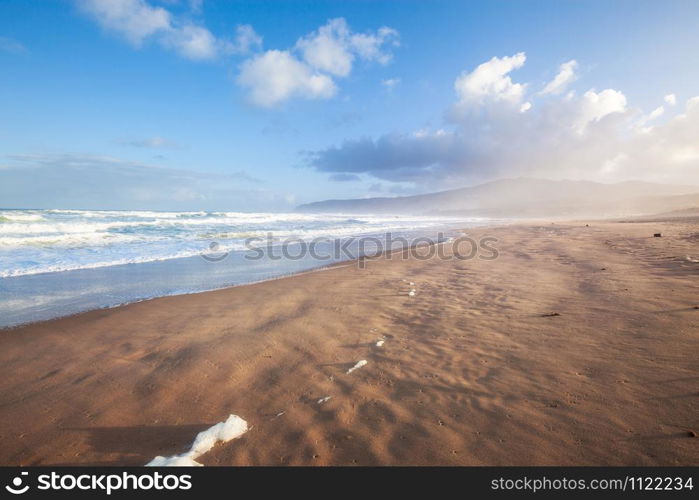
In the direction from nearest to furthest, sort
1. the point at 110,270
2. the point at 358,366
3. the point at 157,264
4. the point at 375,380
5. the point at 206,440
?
1. the point at 206,440
2. the point at 375,380
3. the point at 358,366
4. the point at 110,270
5. the point at 157,264

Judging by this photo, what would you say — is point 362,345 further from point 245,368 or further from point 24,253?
point 24,253

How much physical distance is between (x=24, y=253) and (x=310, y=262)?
1174 cm

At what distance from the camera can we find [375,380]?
343cm

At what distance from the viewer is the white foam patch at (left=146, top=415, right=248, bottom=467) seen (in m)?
2.30

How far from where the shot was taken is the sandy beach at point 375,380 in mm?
2438

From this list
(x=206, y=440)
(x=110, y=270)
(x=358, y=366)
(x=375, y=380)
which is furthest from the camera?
(x=110, y=270)

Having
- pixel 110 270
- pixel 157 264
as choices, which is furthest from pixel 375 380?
pixel 157 264

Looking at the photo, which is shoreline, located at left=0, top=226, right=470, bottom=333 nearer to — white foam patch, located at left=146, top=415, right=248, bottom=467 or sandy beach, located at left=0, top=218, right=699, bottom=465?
sandy beach, located at left=0, top=218, right=699, bottom=465

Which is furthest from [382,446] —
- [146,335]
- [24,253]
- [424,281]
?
[24,253]

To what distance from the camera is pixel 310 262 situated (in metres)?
11.9

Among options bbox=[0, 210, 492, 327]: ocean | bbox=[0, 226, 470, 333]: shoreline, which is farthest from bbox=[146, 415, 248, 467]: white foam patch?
bbox=[0, 210, 492, 327]: ocean

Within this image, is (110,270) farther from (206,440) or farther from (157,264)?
(206,440)

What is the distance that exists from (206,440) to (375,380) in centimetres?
170

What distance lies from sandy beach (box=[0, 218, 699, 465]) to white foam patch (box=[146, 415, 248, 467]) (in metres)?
0.07
